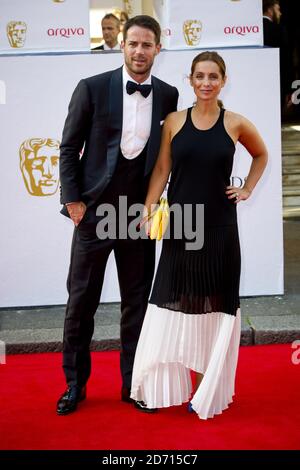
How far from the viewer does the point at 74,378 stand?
3.72 metres

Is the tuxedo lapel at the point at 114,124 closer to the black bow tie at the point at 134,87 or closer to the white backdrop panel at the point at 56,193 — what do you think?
the black bow tie at the point at 134,87

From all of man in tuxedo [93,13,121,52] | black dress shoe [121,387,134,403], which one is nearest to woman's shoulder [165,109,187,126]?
black dress shoe [121,387,134,403]

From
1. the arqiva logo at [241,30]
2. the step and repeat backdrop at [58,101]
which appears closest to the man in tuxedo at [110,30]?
the step and repeat backdrop at [58,101]

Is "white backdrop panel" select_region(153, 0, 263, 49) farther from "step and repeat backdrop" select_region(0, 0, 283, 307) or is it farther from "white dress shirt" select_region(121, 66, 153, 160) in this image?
"white dress shirt" select_region(121, 66, 153, 160)

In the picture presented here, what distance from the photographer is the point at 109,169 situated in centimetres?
352

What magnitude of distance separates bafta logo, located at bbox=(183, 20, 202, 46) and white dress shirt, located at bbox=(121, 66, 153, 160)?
1.61m

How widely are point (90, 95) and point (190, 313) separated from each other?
1.03 metres

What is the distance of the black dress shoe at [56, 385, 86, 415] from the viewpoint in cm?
362

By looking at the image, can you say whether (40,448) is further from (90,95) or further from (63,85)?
(63,85)

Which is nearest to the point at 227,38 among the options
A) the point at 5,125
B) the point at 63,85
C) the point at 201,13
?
the point at 201,13

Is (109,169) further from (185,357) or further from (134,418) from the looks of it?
(134,418)

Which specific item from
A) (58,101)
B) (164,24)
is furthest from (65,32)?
(164,24)

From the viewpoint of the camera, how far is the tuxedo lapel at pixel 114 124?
3.50m
